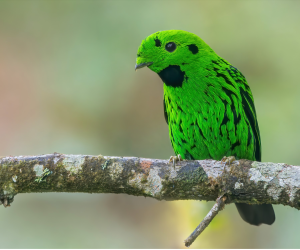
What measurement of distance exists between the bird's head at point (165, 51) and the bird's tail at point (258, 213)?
169 cm

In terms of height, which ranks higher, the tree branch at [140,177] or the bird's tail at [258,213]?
the tree branch at [140,177]

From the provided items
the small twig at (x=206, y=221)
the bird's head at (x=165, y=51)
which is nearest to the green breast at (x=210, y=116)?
the bird's head at (x=165, y=51)

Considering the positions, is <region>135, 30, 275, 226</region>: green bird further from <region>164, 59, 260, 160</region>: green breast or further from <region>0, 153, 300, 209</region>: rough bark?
<region>0, 153, 300, 209</region>: rough bark

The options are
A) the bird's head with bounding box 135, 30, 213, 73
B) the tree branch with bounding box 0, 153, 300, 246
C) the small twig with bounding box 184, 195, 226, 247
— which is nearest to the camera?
the small twig with bounding box 184, 195, 226, 247

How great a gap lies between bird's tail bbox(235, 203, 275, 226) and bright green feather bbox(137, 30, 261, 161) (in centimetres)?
58

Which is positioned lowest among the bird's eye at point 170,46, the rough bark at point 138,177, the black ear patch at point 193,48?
the rough bark at point 138,177

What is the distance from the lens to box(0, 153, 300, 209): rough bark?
253cm

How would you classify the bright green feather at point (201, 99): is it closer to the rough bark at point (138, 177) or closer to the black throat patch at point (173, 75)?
the black throat patch at point (173, 75)

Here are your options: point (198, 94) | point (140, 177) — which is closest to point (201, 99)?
point (198, 94)

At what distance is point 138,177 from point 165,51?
4.36 ft

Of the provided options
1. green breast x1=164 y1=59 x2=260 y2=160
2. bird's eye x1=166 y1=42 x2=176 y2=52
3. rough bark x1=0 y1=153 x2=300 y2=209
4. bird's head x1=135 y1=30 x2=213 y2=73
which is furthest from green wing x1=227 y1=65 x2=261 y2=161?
rough bark x1=0 y1=153 x2=300 y2=209

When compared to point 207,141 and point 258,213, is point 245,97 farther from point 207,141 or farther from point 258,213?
point 258,213

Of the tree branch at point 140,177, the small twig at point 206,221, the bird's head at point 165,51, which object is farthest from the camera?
the bird's head at point 165,51

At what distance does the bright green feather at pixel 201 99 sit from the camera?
3.33 m
